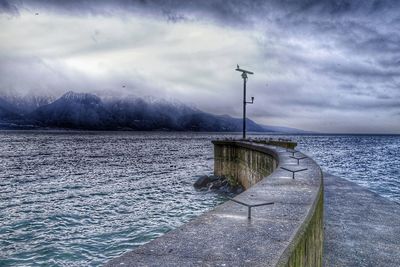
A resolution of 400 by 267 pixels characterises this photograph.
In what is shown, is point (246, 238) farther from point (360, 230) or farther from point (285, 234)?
point (360, 230)

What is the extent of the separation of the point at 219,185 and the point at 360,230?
14374 mm

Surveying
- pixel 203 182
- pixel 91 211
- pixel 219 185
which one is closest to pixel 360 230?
pixel 91 211

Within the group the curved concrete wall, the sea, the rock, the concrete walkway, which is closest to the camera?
the curved concrete wall

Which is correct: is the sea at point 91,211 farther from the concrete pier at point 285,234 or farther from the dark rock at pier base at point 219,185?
the concrete pier at point 285,234

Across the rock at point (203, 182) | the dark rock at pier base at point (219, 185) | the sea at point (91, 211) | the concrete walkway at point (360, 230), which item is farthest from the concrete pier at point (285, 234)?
the rock at point (203, 182)

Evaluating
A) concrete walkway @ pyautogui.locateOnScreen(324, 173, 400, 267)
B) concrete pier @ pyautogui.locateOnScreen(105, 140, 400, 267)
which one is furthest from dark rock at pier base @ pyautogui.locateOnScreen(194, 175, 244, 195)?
concrete pier @ pyautogui.locateOnScreen(105, 140, 400, 267)

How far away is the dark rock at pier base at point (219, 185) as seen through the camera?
2281cm

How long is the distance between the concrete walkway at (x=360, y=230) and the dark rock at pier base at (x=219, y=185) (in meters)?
7.74

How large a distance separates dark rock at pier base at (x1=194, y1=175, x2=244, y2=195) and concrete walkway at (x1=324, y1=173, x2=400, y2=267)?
7739 millimetres

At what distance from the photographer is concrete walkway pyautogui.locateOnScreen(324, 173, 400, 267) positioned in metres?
8.20

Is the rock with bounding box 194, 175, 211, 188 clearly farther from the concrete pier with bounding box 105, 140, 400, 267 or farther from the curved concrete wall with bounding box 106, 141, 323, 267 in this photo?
the curved concrete wall with bounding box 106, 141, 323, 267

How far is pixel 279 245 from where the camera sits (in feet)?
11.6

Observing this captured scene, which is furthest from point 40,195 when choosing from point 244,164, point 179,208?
point 244,164

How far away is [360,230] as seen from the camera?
10398 mm
